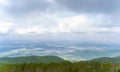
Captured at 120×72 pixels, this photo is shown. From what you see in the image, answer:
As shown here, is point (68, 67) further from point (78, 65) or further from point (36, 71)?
point (36, 71)

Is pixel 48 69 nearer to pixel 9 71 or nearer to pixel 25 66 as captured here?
pixel 25 66

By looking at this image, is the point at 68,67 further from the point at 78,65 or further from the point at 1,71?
the point at 1,71

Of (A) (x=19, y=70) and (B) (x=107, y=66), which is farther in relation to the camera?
(B) (x=107, y=66)

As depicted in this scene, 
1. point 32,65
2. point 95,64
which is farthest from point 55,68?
point 95,64

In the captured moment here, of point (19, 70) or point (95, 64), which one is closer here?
point (19, 70)

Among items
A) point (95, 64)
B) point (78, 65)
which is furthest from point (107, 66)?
point (78, 65)

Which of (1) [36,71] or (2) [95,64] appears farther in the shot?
(2) [95,64]

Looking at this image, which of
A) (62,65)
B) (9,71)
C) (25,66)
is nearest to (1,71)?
(9,71)
